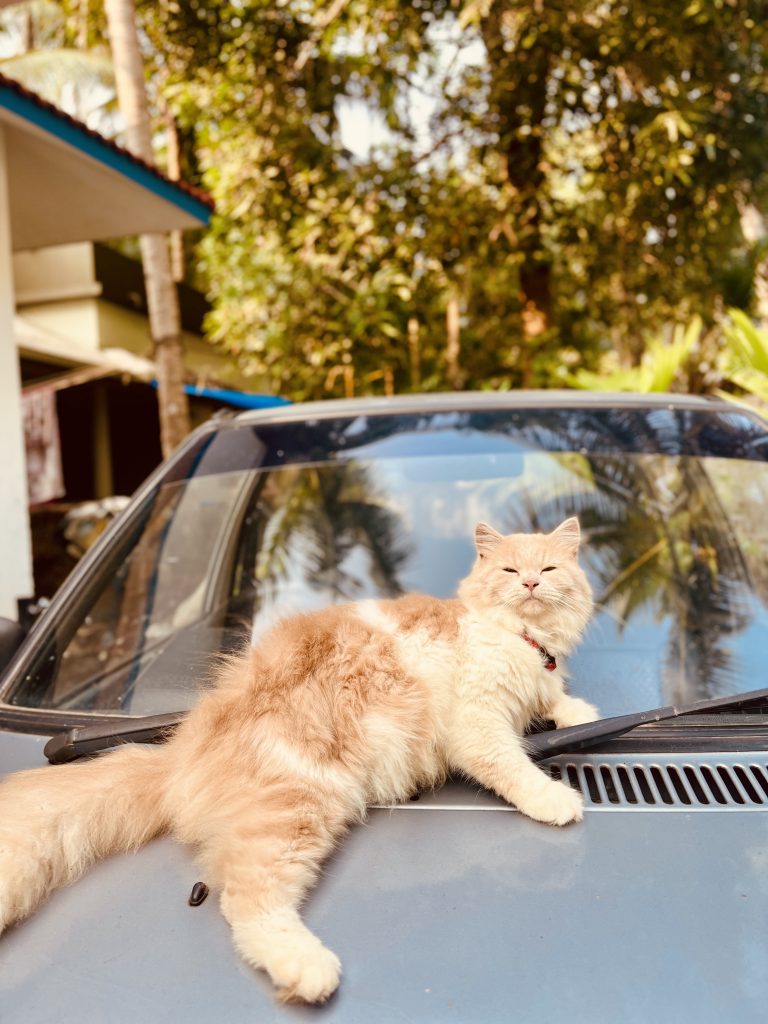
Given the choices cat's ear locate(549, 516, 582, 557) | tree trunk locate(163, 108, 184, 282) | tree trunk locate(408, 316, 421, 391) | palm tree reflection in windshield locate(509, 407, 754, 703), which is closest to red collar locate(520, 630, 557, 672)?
cat's ear locate(549, 516, 582, 557)

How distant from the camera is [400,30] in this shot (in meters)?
7.05

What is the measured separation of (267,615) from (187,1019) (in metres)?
1.54

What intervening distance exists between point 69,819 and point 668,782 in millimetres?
1094

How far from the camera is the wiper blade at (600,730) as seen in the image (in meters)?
1.63

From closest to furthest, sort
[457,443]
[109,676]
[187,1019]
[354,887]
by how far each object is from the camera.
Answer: [187,1019]
[354,887]
[109,676]
[457,443]

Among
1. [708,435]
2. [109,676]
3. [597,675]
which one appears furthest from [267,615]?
[708,435]

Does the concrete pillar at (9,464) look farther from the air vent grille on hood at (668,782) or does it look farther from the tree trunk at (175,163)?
the air vent grille on hood at (668,782)

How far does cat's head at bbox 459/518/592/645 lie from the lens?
1741 mm

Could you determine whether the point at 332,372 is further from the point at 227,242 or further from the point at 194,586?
the point at 194,586

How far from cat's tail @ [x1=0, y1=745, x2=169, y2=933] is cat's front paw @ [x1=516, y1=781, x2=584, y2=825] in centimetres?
66

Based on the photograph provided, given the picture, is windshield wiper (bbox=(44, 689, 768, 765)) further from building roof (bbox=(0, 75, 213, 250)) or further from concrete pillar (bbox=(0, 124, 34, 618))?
building roof (bbox=(0, 75, 213, 250))

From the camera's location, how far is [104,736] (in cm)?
167

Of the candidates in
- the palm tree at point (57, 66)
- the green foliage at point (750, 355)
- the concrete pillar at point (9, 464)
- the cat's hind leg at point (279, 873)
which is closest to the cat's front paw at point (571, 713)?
the cat's hind leg at point (279, 873)

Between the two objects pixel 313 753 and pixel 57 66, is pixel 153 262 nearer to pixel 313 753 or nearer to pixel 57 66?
pixel 313 753
